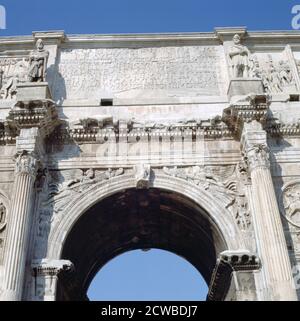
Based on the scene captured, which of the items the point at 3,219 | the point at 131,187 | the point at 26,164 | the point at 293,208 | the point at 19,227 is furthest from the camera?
the point at 131,187

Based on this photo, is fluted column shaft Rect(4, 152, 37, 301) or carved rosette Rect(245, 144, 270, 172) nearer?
fluted column shaft Rect(4, 152, 37, 301)

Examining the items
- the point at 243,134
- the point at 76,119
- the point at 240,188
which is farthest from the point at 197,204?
the point at 76,119

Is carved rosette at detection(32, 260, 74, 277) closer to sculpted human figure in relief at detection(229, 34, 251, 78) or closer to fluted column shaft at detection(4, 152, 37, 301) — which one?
fluted column shaft at detection(4, 152, 37, 301)

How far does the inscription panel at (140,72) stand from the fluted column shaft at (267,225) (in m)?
2.62

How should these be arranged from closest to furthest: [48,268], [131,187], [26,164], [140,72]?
[48,268]
[26,164]
[131,187]
[140,72]

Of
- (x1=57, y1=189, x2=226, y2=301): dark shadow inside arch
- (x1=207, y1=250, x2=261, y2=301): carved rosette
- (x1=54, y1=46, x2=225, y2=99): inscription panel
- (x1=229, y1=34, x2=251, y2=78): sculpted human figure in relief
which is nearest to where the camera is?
(x1=207, y1=250, x2=261, y2=301): carved rosette

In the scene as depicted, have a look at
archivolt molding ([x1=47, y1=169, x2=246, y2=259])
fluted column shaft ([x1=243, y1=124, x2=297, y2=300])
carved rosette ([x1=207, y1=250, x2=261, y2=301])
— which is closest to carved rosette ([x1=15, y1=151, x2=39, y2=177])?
archivolt molding ([x1=47, y1=169, x2=246, y2=259])

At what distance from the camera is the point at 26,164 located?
10.2m

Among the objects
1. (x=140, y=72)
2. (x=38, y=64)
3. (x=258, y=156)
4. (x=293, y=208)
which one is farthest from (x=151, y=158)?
(x=38, y=64)

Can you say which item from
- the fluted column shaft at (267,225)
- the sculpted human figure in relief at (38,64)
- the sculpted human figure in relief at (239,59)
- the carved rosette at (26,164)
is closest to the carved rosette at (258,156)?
the fluted column shaft at (267,225)

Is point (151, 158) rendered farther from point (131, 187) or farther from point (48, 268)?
point (48, 268)

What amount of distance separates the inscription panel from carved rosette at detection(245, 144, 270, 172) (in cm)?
256

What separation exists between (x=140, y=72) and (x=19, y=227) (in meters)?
5.53

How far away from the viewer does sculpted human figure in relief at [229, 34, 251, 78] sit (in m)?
12.1
